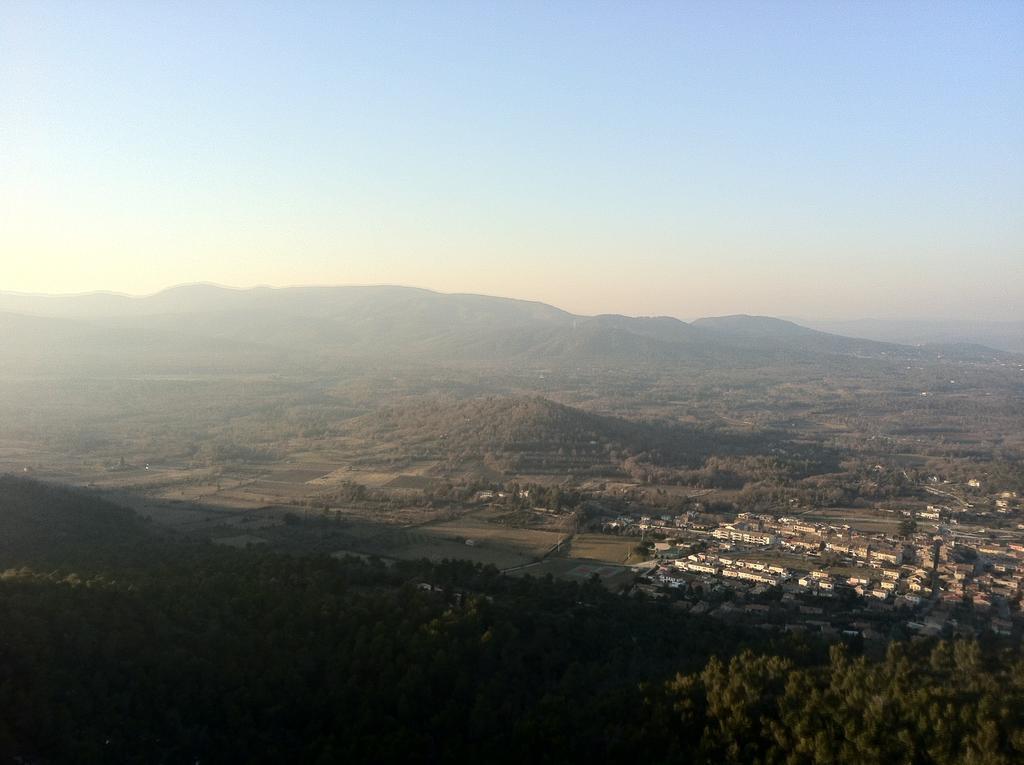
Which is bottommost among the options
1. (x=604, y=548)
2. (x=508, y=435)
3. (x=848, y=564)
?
(x=604, y=548)

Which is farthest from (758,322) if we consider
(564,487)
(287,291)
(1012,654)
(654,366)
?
(1012,654)

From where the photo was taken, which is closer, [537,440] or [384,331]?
[537,440]

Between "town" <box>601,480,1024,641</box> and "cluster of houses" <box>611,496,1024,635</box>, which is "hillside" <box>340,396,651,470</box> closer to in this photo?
"town" <box>601,480,1024,641</box>

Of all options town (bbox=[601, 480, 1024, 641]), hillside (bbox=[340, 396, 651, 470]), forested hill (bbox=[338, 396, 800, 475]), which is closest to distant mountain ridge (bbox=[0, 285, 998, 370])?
hillside (bbox=[340, 396, 651, 470])

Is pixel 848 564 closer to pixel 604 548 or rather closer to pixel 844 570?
pixel 844 570

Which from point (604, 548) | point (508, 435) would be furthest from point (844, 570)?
point (508, 435)

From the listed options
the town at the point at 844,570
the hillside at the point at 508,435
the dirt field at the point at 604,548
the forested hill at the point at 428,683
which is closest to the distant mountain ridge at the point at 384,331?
the hillside at the point at 508,435
